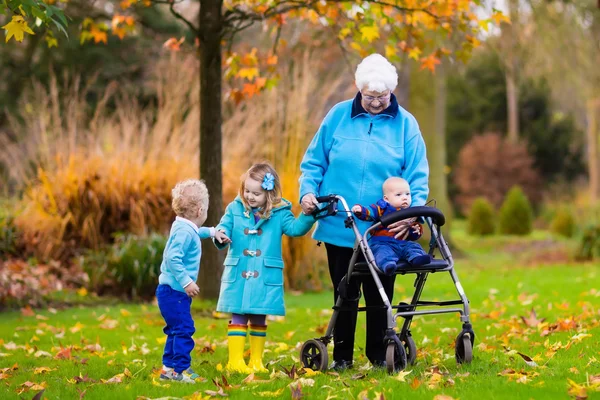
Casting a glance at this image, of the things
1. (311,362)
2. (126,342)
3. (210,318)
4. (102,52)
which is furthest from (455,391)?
(102,52)

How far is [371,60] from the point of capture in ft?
16.3

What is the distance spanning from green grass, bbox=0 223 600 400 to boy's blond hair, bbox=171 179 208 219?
921 millimetres

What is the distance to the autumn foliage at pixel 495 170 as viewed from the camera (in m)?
30.5

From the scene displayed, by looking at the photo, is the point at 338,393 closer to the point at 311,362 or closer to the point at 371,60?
the point at 311,362

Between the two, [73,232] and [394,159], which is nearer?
[394,159]

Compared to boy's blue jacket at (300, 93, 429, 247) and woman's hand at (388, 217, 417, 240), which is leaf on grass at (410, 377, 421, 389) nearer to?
woman's hand at (388, 217, 417, 240)

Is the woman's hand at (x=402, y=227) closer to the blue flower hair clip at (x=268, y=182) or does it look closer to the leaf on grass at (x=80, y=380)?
the blue flower hair clip at (x=268, y=182)

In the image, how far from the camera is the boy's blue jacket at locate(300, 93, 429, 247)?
16.4 feet

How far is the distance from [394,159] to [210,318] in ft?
12.3

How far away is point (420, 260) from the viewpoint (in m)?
4.56

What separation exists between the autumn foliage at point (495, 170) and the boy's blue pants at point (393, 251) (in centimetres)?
2617

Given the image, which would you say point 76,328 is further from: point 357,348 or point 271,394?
point 271,394

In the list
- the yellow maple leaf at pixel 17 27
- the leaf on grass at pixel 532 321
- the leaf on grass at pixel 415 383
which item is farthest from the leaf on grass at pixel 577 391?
the yellow maple leaf at pixel 17 27

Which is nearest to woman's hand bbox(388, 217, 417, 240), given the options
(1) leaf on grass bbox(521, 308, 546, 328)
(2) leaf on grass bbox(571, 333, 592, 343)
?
(2) leaf on grass bbox(571, 333, 592, 343)
